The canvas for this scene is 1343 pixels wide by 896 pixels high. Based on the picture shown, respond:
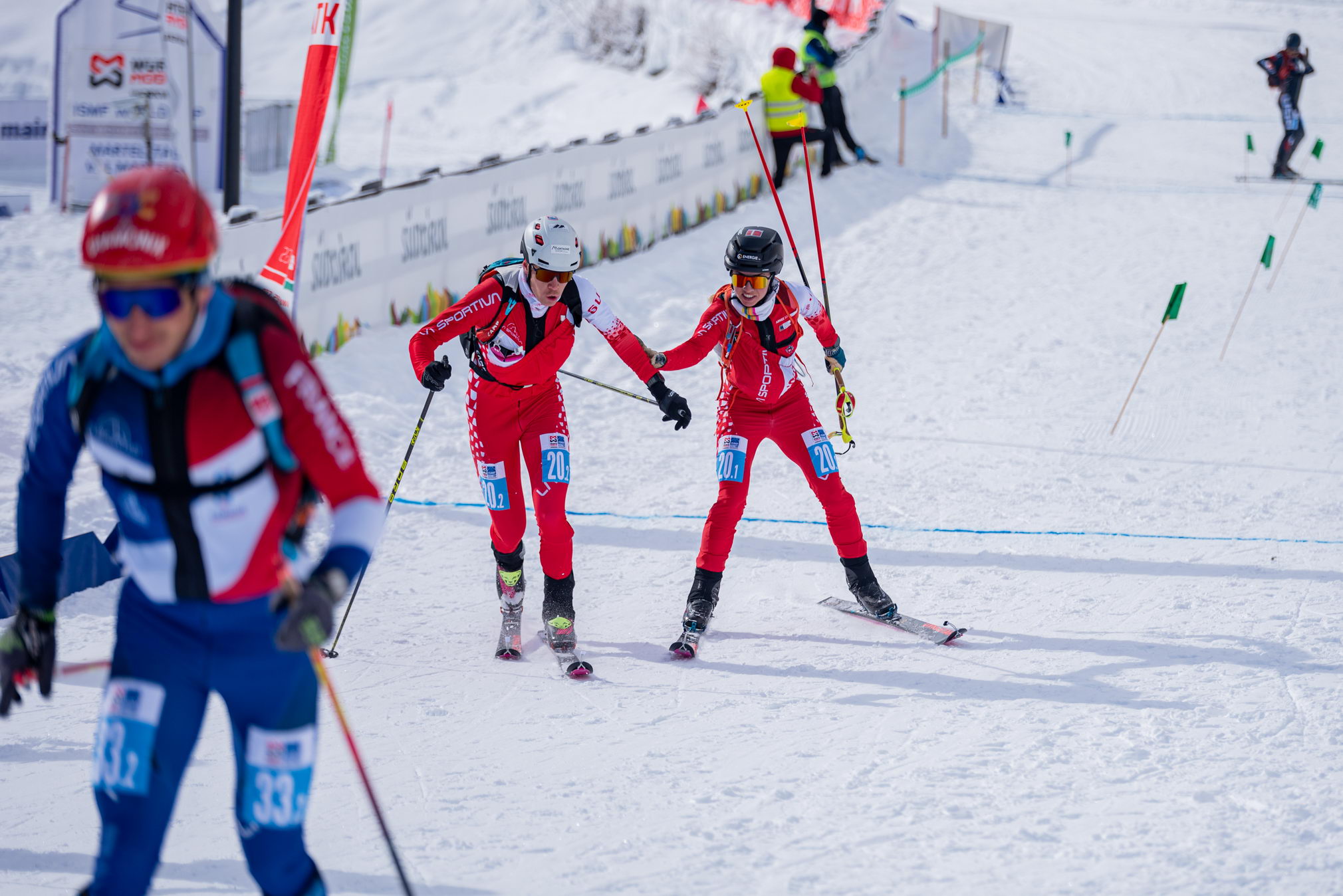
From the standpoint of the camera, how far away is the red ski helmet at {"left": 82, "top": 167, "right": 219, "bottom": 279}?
2.50 m

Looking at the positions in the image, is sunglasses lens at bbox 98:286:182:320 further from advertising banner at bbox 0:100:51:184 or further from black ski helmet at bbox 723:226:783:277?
advertising banner at bbox 0:100:51:184

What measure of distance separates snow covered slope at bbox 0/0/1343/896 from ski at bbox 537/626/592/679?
2.4 inches

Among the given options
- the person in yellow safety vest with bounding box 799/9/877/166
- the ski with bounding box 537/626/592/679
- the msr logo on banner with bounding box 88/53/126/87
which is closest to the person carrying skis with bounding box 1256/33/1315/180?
the person in yellow safety vest with bounding box 799/9/877/166

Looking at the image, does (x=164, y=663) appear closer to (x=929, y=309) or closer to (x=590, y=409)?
(x=590, y=409)

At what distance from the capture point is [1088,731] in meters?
4.81

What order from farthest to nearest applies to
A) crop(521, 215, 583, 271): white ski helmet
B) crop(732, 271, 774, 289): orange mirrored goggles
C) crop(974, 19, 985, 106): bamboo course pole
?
crop(974, 19, 985, 106): bamboo course pole < crop(732, 271, 774, 289): orange mirrored goggles < crop(521, 215, 583, 271): white ski helmet

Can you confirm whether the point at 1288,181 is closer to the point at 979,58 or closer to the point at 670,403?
the point at 979,58

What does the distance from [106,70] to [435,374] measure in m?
12.4

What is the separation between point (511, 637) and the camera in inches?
224

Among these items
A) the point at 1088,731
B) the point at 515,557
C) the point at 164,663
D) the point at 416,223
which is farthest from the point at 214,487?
the point at 416,223

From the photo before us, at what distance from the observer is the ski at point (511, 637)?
560 cm

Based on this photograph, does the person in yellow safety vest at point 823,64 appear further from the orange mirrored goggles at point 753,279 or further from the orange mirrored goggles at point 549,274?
the orange mirrored goggles at point 549,274

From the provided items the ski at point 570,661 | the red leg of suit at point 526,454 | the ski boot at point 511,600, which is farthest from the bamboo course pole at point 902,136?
the ski at point 570,661

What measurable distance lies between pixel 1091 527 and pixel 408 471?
4.38 meters
